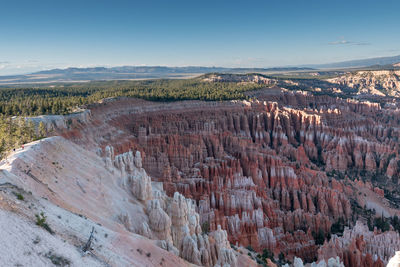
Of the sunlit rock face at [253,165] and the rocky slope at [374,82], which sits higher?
the rocky slope at [374,82]

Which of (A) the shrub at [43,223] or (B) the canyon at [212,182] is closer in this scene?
(A) the shrub at [43,223]

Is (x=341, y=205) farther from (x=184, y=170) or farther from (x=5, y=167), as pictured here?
(x=5, y=167)

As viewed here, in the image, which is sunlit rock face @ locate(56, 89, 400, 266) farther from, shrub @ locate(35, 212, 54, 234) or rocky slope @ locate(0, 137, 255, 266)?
shrub @ locate(35, 212, 54, 234)

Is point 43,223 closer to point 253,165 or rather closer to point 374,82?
point 253,165

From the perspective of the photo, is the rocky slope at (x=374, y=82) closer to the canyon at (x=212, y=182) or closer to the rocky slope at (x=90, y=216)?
the canyon at (x=212, y=182)

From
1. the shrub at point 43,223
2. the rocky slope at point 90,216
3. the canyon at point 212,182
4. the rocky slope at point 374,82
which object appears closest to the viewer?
the rocky slope at point 90,216

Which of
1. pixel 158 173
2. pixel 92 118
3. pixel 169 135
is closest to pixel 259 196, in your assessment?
pixel 158 173

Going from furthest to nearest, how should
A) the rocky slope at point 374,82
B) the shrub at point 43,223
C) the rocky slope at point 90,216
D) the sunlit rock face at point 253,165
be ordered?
the rocky slope at point 374,82, the sunlit rock face at point 253,165, the shrub at point 43,223, the rocky slope at point 90,216

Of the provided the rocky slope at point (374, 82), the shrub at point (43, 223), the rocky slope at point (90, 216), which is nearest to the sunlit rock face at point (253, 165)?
the rocky slope at point (90, 216)

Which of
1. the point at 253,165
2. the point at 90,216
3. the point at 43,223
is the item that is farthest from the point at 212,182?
the point at 43,223
